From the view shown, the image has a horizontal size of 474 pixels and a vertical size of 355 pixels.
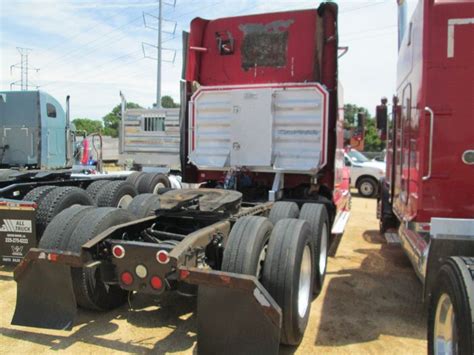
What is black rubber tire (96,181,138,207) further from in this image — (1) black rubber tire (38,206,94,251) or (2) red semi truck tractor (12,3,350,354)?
(1) black rubber tire (38,206,94,251)

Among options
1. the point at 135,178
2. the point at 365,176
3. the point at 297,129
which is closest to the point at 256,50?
the point at 297,129

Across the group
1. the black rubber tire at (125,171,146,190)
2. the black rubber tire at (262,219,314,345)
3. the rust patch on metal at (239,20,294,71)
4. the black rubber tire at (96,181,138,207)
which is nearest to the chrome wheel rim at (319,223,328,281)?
the black rubber tire at (262,219,314,345)

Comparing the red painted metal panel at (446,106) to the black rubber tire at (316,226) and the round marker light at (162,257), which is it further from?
the round marker light at (162,257)

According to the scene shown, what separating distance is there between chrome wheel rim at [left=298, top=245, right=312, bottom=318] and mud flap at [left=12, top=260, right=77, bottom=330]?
6.43 ft

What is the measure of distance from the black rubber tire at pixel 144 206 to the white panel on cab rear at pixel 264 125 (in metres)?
1.79

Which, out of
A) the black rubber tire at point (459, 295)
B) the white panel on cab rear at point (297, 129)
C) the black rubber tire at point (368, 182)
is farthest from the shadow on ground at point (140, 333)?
the black rubber tire at point (368, 182)

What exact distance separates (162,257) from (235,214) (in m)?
1.47

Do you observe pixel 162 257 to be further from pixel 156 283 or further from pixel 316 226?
pixel 316 226

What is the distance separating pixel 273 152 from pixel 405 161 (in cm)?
213

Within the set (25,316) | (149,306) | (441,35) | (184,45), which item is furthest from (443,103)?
(184,45)

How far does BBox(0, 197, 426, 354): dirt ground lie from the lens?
3.81 metres

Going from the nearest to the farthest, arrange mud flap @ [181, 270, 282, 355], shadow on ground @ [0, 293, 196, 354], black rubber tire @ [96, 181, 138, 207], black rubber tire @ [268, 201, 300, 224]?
1. mud flap @ [181, 270, 282, 355]
2. shadow on ground @ [0, 293, 196, 354]
3. black rubber tire @ [268, 201, 300, 224]
4. black rubber tire @ [96, 181, 138, 207]

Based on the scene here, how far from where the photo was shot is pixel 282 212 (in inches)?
208

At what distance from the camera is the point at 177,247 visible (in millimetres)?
3332
